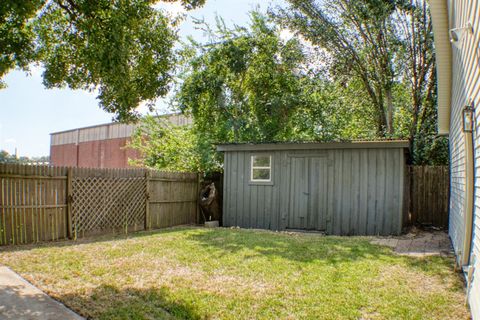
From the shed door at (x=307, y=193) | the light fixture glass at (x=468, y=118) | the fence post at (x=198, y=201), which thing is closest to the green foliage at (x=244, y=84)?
the fence post at (x=198, y=201)

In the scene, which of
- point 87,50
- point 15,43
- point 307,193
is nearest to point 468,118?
point 87,50

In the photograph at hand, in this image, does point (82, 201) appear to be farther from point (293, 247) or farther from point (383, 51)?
point (383, 51)

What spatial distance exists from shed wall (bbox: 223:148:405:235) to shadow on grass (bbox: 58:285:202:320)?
6.02m

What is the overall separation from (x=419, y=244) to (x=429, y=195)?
12.5 feet

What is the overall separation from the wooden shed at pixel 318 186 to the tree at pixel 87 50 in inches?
139

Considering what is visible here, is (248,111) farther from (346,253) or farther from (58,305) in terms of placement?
(58,305)

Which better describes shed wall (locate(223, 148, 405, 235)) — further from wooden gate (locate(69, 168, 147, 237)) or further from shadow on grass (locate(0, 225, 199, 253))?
shadow on grass (locate(0, 225, 199, 253))

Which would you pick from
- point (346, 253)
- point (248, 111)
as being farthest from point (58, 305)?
point (248, 111)

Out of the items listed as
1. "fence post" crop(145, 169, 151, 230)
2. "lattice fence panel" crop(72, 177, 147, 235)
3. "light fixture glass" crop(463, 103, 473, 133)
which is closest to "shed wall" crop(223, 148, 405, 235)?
"fence post" crop(145, 169, 151, 230)

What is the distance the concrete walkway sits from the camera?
10.3ft

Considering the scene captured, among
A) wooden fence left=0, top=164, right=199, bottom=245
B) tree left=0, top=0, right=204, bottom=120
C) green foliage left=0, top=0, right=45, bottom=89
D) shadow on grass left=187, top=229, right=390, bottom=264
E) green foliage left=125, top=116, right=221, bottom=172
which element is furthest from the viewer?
green foliage left=125, top=116, right=221, bottom=172

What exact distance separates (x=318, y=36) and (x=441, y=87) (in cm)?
755

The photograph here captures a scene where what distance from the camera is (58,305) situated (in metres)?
3.43

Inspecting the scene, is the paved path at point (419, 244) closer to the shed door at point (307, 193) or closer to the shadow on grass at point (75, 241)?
the shed door at point (307, 193)
